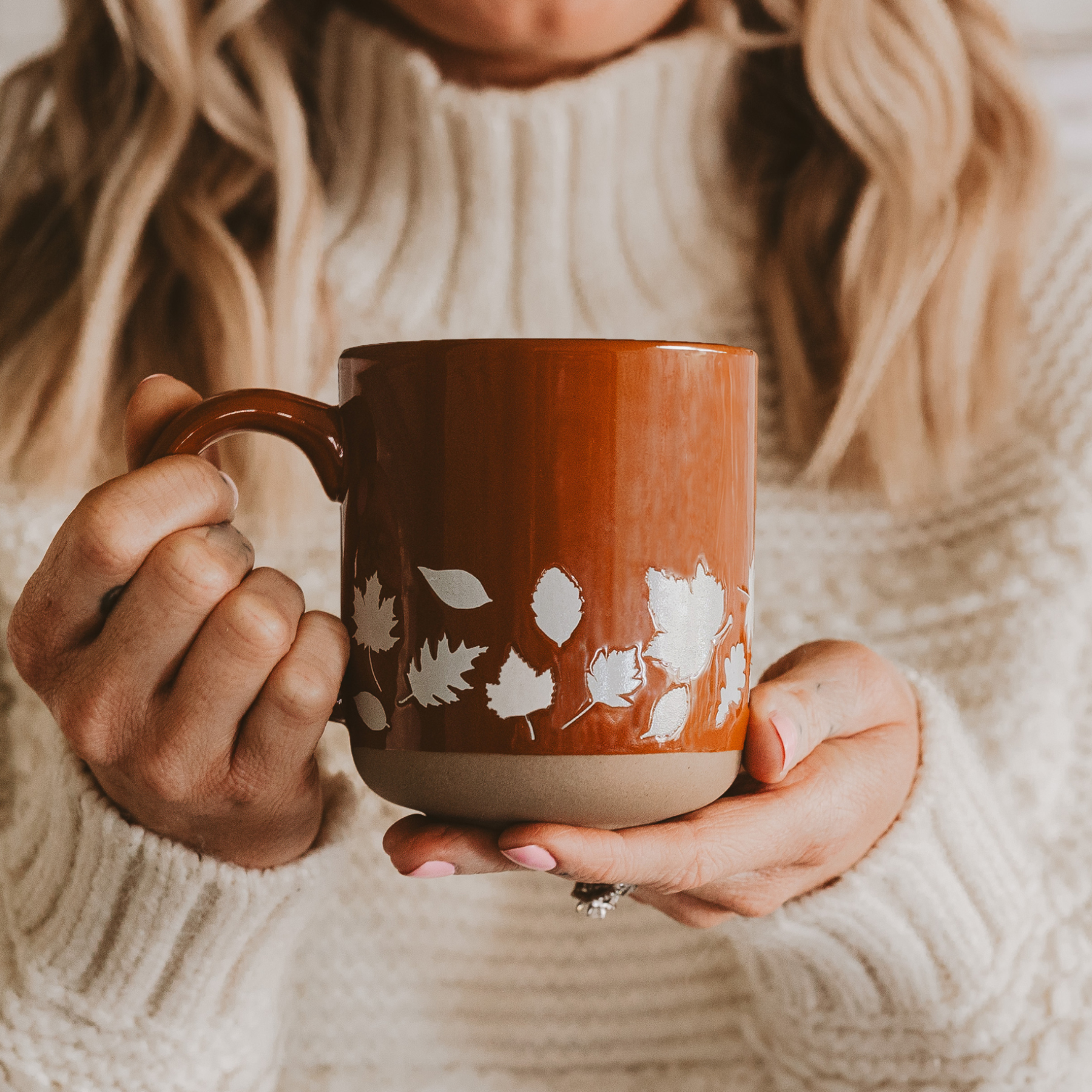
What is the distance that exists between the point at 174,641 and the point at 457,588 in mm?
126

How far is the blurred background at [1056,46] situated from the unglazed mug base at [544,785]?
1270 mm

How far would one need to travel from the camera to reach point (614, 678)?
0.51 meters

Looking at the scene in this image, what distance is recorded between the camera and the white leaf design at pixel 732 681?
545 millimetres

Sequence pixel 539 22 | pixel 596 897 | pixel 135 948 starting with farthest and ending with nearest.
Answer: pixel 539 22 < pixel 135 948 < pixel 596 897

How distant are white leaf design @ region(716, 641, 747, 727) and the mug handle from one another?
0.20 meters

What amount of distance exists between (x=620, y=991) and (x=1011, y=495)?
53 cm

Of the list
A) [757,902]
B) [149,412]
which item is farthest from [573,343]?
[757,902]

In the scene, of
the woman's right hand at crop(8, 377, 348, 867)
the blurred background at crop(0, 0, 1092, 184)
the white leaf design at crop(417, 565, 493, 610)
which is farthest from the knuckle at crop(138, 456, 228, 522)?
the blurred background at crop(0, 0, 1092, 184)

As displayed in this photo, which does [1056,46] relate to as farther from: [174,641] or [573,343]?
[174,641]

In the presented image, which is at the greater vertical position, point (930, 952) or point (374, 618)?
point (374, 618)

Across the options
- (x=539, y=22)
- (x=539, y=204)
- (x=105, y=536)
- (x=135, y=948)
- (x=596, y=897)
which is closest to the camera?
(x=105, y=536)

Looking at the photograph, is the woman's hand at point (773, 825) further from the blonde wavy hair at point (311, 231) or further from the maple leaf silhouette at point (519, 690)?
the blonde wavy hair at point (311, 231)

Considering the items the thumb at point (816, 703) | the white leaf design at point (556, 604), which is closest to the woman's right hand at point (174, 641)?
the white leaf design at point (556, 604)

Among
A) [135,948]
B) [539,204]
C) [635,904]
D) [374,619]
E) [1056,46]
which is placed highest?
[374,619]
